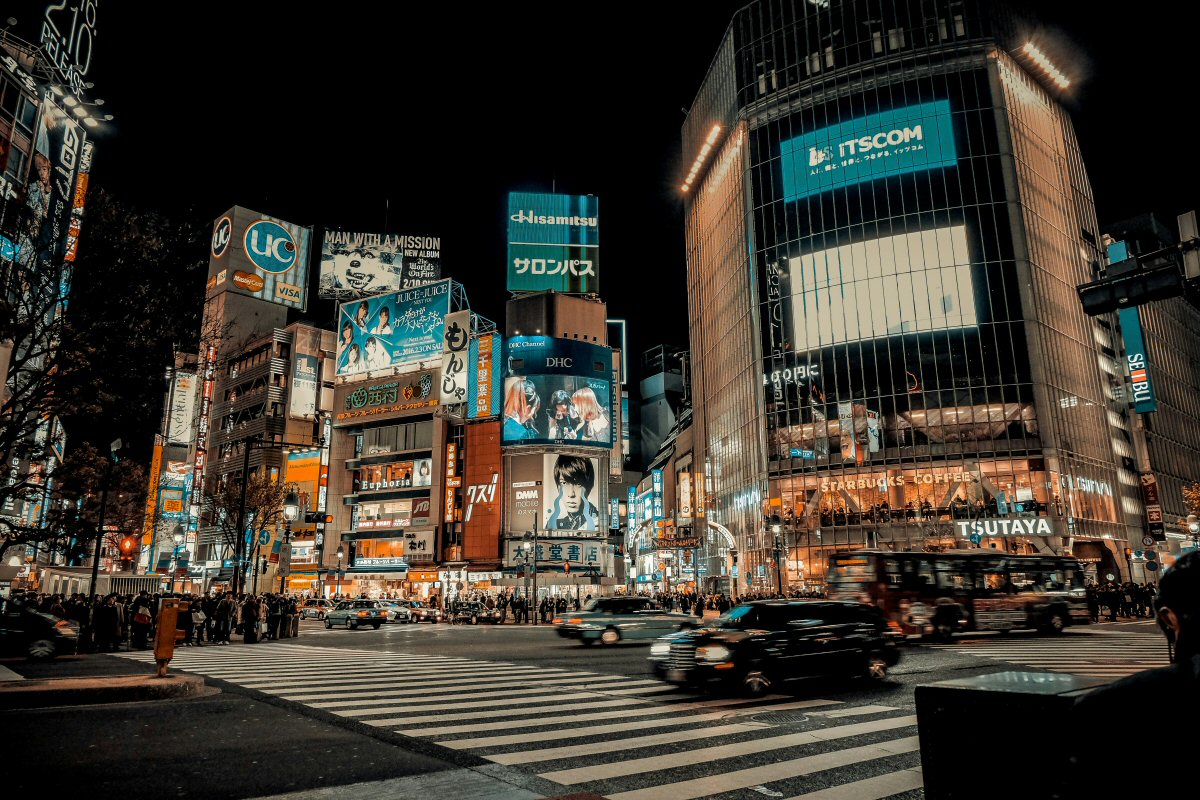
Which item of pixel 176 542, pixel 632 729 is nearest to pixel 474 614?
pixel 632 729

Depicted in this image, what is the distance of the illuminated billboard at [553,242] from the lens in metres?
85.8

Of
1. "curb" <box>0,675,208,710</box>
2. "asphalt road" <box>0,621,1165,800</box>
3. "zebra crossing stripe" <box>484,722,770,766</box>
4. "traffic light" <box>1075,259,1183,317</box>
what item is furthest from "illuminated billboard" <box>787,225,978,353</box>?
"curb" <box>0,675,208,710</box>

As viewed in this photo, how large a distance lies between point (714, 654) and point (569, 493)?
72036mm

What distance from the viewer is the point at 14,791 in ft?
21.0

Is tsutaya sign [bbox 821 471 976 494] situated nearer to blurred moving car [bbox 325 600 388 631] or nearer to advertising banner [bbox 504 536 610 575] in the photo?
advertising banner [bbox 504 536 610 575]

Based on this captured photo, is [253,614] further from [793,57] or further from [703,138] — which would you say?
[703,138]

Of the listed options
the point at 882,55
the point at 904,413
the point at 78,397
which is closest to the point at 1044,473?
the point at 904,413

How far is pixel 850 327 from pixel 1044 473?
1789 centimetres

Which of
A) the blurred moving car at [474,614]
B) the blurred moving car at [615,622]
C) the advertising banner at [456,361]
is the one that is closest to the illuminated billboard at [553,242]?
the advertising banner at [456,361]

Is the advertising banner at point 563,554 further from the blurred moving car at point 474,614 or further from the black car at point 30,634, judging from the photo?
the black car at point 30,634

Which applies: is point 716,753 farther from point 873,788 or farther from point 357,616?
point 357,616

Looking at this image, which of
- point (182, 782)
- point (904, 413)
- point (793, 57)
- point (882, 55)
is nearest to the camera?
point (182, 782)

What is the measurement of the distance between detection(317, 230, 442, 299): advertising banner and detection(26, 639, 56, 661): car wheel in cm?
7538

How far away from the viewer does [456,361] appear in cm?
8769
